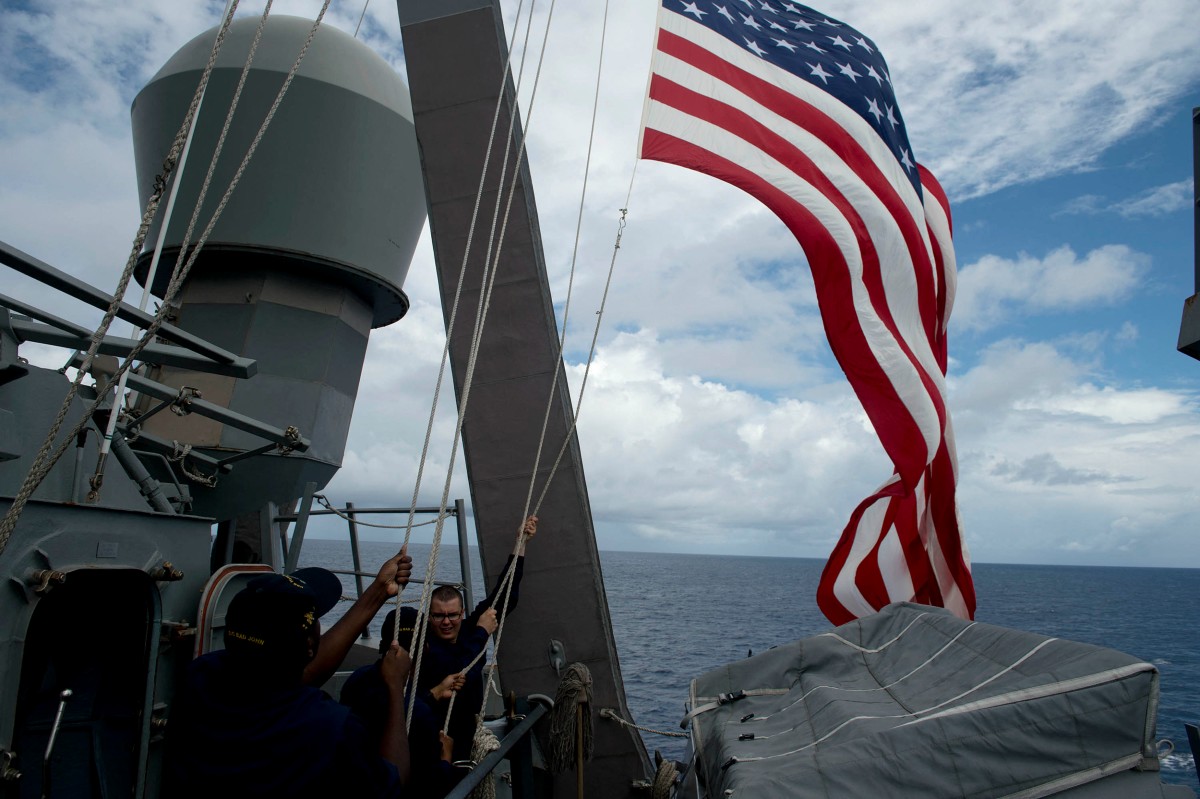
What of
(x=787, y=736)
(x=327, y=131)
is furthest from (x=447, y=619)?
(x=327, y=131)

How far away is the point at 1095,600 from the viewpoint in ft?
275

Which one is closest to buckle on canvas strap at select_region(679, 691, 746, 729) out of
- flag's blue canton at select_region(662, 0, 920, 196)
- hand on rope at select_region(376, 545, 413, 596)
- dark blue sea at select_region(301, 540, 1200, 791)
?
dark blue sea at select_region(301, 540, 1200, 791)

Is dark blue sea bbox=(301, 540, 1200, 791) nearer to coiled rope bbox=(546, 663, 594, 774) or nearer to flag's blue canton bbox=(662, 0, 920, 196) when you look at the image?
coiled rope bbox=(546, 663, 594, 774)

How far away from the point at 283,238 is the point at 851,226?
7.20 metres

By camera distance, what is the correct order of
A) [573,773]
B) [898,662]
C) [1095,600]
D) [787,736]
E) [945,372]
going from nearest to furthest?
[787,736] → [898,662] → [573,773] → [945,372] → [1095,600]

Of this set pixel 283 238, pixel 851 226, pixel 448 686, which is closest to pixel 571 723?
pixel 448 686

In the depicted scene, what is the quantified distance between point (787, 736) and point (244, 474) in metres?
7.97

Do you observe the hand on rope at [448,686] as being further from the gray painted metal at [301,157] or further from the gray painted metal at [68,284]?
the gray painted metal at [301,157]

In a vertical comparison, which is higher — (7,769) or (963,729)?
(963,729)

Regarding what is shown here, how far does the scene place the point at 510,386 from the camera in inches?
211

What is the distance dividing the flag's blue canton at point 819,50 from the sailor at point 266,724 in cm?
599

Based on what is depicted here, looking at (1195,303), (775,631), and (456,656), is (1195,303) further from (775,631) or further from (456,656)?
(775,631)

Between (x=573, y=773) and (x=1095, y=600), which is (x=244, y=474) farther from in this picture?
(x=1095, y=600)

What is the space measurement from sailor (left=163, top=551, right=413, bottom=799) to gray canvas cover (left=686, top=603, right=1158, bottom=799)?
1.67 metres
